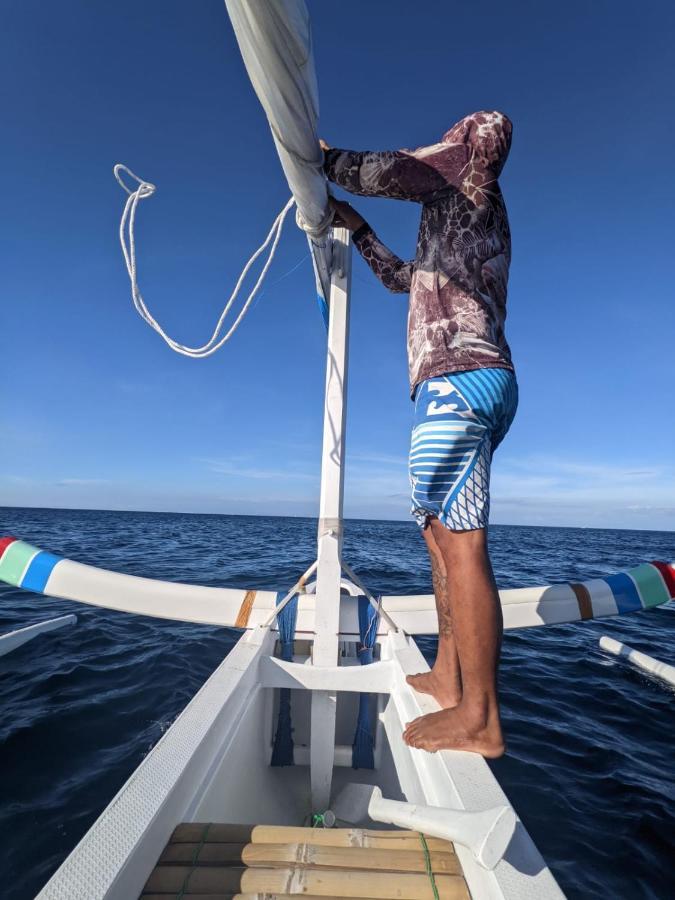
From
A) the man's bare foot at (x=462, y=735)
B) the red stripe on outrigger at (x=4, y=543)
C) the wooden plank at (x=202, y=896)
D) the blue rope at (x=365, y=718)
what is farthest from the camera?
the red stripe on outrigger at (x=4, y=543)

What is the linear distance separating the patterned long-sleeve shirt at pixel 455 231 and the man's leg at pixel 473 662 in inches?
24.5

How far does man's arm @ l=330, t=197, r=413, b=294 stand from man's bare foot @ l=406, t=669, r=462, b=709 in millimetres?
1614

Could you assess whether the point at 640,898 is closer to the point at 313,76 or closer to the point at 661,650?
the point at 313,76

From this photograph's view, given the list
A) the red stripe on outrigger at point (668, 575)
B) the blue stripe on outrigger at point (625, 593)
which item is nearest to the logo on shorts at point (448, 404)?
the blue stripe on outrigger at point (625, 593)

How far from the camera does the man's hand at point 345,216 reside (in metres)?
1.75

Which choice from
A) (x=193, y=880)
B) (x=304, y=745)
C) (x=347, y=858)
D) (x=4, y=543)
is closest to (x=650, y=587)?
(x=304, y=745)

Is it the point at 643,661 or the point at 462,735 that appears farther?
the point at 643,661

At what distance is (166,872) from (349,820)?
1.25 meters

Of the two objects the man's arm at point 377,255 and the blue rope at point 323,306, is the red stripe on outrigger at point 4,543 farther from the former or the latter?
the man's arm at point 377,255

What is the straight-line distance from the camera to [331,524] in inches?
76.8

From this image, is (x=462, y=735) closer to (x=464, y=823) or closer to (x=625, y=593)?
(x=464, y=823)

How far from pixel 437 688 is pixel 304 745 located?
1.25m

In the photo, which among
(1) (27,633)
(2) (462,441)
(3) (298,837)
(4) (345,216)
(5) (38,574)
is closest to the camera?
(3) (298,837)

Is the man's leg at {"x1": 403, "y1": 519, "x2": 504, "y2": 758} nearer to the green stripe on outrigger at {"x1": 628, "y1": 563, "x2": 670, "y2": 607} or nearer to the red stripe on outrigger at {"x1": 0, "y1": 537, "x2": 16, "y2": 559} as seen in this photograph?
the green stripe on outrigger at {"x1": 628, "y1": 563, "x2": 670, "y2": 607}
